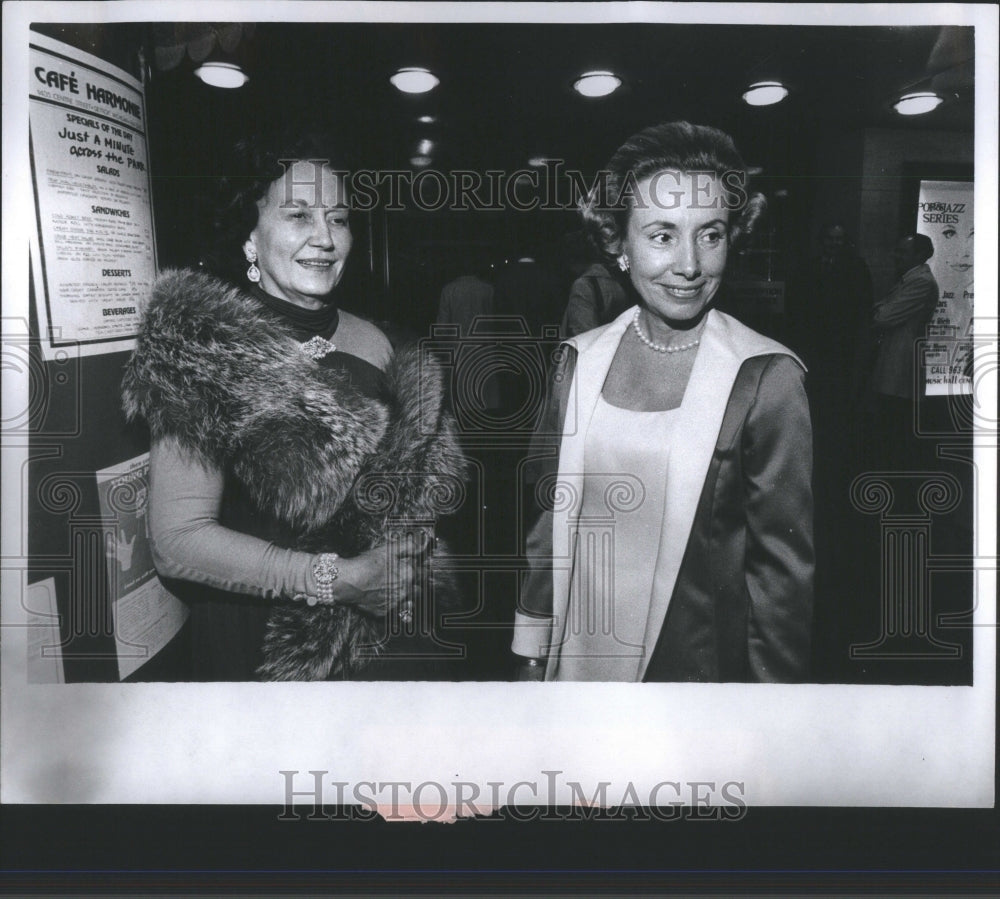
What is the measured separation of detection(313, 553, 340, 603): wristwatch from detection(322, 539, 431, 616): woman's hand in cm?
1

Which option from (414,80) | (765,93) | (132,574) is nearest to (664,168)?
(765,93)

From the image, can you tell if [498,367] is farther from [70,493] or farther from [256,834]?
[256,834]

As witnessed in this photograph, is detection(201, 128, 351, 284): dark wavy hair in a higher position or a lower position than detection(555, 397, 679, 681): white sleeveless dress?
higher

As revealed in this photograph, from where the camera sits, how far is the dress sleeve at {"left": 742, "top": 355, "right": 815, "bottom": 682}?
2.15 meters

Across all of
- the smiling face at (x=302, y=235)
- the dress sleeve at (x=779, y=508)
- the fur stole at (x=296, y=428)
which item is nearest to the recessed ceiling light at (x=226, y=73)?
the smiling face at (x=302, y=235)

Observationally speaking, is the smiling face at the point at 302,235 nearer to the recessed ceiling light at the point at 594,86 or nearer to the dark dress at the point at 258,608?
the dark dress at the point at 258,608

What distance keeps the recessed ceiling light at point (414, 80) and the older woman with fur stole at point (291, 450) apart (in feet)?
0.87

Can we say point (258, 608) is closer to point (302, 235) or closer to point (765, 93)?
point (302, 235)

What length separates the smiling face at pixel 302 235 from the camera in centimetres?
211

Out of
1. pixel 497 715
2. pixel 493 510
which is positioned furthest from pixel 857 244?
pixel 497 715

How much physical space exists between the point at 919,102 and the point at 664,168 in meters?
0.71

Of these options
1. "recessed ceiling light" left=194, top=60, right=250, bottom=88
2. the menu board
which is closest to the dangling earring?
the menu board

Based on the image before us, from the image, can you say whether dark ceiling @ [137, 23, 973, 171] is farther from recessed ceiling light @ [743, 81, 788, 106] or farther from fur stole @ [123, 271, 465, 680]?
fur stole @ [123, 271, 465, 680]

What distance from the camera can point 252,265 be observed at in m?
2.12
